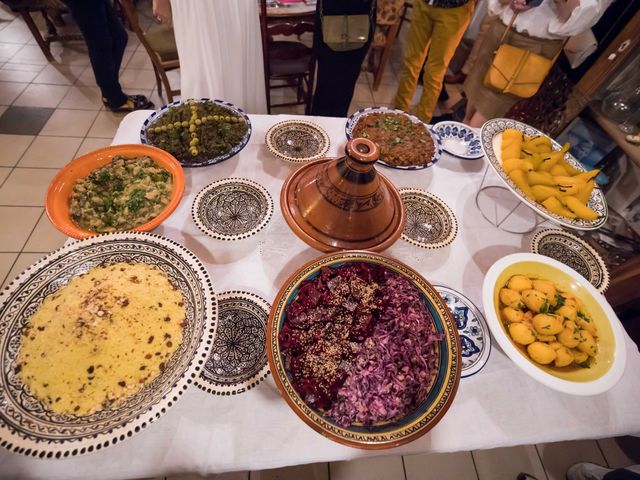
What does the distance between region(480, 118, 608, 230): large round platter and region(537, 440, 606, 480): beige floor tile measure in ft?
5.54

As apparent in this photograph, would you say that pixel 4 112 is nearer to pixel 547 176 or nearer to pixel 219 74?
pixel 219 74

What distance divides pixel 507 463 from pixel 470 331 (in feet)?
4.91

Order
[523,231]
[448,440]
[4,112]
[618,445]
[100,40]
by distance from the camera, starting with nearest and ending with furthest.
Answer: [448,440]
[523,231]
[618,445]
[100,40]
[4,112]

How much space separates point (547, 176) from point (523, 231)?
33 cm

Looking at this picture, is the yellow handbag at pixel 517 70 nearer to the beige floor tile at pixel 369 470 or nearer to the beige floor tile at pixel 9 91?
the beige floor tile at pixel 369 470

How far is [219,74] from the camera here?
257 centimetres

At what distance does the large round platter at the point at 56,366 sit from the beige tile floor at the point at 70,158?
1376mm

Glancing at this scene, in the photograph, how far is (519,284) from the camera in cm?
121

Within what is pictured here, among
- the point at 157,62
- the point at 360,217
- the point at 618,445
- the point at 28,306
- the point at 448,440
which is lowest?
the point at 618,445

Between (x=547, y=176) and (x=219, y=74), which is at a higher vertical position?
(x=547, y=176)

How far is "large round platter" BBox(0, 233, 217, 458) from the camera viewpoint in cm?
76

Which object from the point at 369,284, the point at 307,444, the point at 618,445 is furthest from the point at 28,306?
the point at 618,445

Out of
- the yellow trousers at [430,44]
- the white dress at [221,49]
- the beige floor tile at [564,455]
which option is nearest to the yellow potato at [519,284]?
the beige floor tile at [564,455]

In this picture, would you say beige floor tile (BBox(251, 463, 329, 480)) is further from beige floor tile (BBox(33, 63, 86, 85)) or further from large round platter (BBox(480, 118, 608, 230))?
beige floor tile (BBox(33, 63, 86, 85))
